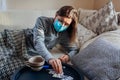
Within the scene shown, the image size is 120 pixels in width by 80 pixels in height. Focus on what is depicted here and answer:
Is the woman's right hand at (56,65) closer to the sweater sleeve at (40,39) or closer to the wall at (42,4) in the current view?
the sweater sleeve at (40,39)

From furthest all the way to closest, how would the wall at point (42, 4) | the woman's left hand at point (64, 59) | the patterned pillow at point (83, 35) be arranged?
the wall at point (42, 4)
the patterned pillow at point (83, 35)
the woman's left hand at point (64, 59)

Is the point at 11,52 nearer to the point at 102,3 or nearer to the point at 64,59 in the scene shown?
the point at 64,59

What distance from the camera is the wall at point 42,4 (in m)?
2.75

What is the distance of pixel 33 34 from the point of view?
1872 millimetres

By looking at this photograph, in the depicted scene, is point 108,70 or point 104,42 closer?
point 108,70

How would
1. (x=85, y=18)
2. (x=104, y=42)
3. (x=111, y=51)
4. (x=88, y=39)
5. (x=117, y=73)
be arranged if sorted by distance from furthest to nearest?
(x=85, y=18) < (x=88, y=39) < (x=104, y=42) < (x=111, y=51) < (x=117, y=73)

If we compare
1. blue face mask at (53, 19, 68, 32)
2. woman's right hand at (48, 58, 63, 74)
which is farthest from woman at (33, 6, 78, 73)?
woman's right hand at (48, 58, 63, 74)

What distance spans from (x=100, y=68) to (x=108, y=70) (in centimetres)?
7

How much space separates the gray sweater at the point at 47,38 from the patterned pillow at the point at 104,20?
1.42ft

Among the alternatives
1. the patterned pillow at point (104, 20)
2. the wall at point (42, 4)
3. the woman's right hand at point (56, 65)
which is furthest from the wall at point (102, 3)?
the woman's right hand at point (56, 65)

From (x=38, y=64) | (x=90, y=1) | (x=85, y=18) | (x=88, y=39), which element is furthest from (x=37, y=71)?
(x=90, y=1)

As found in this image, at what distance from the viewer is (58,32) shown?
1886mm

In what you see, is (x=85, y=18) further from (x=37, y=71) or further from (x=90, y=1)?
(x=37, y=71)

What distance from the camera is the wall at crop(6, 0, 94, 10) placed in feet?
9.03
